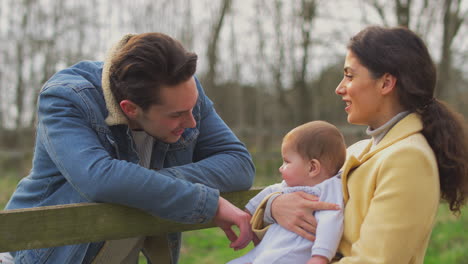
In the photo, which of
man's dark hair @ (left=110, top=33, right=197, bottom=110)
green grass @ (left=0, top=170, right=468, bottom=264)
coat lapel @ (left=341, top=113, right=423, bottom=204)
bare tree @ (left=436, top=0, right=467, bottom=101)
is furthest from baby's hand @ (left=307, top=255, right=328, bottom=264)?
bare tree @ (left=436, top=0, right=467, bottom=101)

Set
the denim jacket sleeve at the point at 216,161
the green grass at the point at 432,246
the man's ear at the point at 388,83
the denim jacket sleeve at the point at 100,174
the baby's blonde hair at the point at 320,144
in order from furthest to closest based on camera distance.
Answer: the green grass at the point at 432,246 → the denim jacket sleeve at the point at 216,161 → the baby's blonde hair at the point at 320,144 → the man's ear at the point at 388,83 → the denim jacket sleeve at the point at 100,174

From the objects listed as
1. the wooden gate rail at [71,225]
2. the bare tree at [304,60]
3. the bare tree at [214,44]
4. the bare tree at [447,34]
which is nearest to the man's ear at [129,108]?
the wooden gate rail at [71,225]

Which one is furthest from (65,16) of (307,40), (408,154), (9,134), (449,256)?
Result: (408,154)

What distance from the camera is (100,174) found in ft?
6.09

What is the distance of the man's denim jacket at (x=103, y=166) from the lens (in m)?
1.89

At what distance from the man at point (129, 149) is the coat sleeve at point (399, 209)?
534mm

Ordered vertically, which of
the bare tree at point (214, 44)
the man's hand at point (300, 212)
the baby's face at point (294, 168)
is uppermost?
the baby's face at point (294, 168)

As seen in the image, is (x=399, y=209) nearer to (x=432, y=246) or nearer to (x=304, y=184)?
(x=304, y=184)

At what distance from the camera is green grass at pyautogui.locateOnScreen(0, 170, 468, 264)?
541cm

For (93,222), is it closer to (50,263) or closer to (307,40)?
(50,263)

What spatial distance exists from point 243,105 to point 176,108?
9300mm

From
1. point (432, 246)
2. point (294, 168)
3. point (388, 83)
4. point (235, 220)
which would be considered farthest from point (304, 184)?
point (432, 246)

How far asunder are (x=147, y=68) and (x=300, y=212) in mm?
851

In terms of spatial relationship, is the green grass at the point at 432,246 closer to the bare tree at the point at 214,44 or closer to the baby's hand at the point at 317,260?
the baby's hand at the point at 317,260
